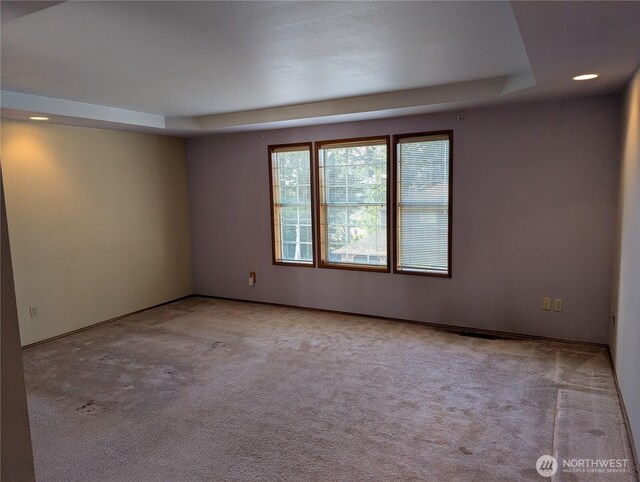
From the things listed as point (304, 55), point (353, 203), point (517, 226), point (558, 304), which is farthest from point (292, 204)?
point (558, 304)

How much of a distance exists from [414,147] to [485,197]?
895mm

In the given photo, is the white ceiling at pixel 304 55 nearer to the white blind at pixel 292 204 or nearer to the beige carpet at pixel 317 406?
the white blind at pixel 292 204

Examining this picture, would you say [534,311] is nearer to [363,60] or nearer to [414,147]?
[414,147]

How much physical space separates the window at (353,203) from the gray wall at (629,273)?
217 centimetres

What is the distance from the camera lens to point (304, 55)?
2.86m

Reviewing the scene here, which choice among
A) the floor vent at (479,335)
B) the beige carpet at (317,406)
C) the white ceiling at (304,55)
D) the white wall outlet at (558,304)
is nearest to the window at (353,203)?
the white ceiling at (304,55)

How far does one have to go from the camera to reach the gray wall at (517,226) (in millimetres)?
3871

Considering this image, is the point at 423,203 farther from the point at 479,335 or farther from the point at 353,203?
the point at 479,335

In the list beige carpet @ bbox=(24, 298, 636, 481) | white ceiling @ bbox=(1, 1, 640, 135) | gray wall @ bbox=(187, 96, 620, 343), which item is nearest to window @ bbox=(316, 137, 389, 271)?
gray wall @ bbox=(187, 96, 620, 343)

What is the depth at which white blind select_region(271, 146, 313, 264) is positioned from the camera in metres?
5.33

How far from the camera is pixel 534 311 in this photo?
4211mm

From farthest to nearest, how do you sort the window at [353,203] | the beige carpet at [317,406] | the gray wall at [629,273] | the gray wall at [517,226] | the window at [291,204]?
the window at [291,204] → the window at [353,203] → the gray wall at [517,226] → the gray wall at [629,273] → the beige carpet at [317,406]

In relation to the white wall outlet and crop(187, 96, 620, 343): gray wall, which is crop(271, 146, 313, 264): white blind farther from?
the white wall outlet

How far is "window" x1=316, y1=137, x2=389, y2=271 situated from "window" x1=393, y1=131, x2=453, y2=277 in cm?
16
